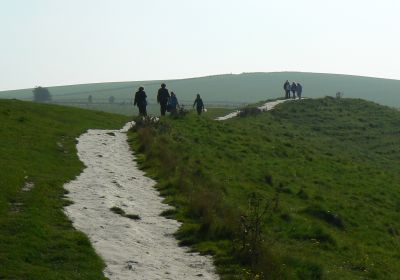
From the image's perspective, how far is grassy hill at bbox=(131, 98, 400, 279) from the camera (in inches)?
622

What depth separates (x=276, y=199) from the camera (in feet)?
79.4

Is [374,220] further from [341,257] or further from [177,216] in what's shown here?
[177,216]

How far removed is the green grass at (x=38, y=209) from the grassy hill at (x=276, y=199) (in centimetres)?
326

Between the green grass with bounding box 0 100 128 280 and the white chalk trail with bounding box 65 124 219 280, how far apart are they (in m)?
0.47

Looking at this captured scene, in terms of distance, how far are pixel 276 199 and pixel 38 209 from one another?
10281mm

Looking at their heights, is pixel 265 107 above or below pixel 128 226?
below

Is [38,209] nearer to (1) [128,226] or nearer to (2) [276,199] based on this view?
(1) [128,226]

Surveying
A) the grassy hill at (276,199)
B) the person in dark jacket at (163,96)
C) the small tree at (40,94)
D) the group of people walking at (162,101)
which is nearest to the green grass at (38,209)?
the grassy hill at (276,199)

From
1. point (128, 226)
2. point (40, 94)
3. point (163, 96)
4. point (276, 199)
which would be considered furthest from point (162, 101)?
point (40, 94)

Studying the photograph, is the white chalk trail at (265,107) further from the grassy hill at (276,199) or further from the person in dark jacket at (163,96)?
the person in dark jacket at (163,96)

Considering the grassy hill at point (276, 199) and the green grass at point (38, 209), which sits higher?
the green grass at point (38, 209)

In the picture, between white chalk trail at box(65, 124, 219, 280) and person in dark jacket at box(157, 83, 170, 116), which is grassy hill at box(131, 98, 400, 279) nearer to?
white chalk trail at box(65, 124, 219, 280)

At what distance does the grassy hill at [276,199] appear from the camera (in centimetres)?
1580

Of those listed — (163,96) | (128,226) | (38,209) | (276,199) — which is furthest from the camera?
(163,96)
